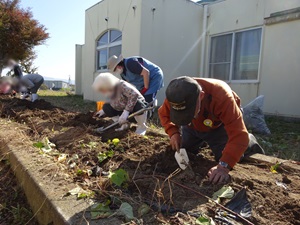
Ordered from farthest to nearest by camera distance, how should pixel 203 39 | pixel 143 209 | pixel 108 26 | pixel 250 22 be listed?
1. pixel 108 26
2. pixel 203 39
3. pixel 250 22
4. pixel 143 209

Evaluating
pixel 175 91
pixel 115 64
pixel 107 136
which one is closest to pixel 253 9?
pixel 115 64

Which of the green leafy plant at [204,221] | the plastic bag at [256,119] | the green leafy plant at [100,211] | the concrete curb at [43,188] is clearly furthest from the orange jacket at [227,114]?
the plastic bag at [256,119]

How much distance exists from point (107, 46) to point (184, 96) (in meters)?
9.23

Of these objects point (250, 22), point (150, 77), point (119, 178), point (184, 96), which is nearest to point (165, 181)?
point (119, 178)

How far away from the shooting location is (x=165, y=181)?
196 centimetres

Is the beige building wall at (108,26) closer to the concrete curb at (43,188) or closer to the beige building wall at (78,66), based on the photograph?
the beige building wall at (78,66)

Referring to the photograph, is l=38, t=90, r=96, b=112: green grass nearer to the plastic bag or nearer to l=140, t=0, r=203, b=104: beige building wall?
l=140, t=0, r=203, b=104: beige building wall

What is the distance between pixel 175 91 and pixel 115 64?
2538 mm

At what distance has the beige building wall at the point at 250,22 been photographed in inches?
276

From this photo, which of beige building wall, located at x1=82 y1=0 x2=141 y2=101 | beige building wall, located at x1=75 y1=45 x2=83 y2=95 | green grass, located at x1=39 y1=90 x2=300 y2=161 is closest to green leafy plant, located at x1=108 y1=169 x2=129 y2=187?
green grass, located at x1=39 y1=90 x2=300 y2=161

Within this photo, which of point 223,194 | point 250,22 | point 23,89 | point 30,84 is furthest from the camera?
point 23,89

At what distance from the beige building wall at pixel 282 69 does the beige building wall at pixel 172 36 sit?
8.29ft

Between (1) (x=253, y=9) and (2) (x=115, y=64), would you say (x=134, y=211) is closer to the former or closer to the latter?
(2) (x=115, y=64)

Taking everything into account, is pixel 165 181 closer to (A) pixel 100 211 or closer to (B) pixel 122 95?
(A) pixel 100 211
